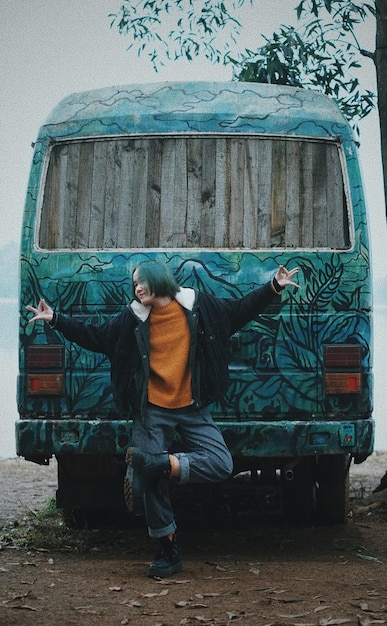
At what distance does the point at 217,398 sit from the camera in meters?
6.14

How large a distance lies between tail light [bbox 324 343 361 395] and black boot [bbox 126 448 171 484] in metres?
1.31

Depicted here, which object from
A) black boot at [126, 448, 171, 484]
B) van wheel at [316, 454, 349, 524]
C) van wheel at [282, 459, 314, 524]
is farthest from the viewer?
van wheel at [282, 459, 314, 524]

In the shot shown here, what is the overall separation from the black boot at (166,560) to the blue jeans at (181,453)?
103 millimetres

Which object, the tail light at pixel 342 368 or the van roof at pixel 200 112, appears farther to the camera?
the van roof at pixel 200 112

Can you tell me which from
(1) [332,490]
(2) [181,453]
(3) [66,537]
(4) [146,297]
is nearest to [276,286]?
(4) [146,297]

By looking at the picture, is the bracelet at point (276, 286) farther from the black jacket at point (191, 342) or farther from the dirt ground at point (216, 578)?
the dirt ground at point (216, 578)

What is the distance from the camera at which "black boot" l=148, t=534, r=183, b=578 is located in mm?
6004

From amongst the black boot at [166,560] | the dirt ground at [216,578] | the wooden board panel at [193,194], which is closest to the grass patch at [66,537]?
the dirt ground at [216,578]

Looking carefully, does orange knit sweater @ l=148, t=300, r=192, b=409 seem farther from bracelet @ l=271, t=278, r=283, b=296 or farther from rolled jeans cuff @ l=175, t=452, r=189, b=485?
bracelet @ l=271, t=278, r=283, b=296

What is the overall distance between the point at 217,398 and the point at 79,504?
6.34ft

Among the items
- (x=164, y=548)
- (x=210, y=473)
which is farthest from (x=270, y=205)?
(x=164, y=548)

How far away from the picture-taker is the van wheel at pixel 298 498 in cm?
777

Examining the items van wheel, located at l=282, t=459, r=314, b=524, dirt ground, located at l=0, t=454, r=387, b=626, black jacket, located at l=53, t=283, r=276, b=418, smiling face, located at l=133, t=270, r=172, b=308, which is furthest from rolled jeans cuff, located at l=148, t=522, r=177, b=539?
van wheel, located at l=282, t=459, r=314, b=524

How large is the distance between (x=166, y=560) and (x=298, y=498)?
2.07 metres
